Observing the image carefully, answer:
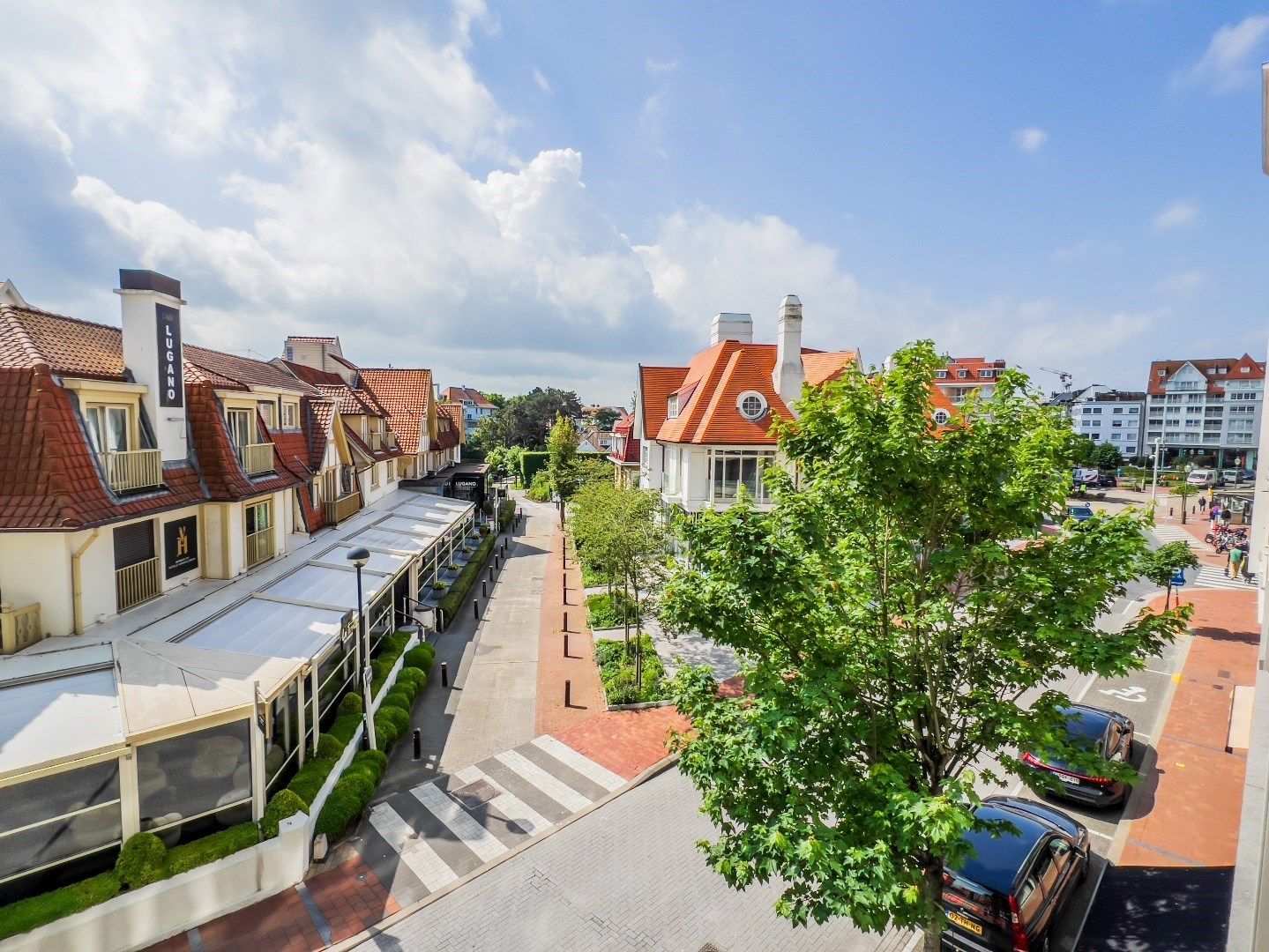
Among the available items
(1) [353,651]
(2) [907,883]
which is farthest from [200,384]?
(2) [907,883]

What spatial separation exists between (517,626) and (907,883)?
1942 cm

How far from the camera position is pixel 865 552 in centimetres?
791

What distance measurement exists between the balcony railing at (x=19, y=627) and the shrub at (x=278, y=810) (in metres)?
5.55

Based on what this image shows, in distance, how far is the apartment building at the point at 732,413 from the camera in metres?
26.0

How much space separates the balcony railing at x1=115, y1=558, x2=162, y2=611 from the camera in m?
13.4

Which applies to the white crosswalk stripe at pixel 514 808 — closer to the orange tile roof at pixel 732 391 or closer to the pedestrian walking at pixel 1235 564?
the orange tile roof at pixel 732 391

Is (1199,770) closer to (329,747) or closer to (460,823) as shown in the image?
(460,823)

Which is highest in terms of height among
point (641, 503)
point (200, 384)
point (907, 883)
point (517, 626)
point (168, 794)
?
point (200, 384)

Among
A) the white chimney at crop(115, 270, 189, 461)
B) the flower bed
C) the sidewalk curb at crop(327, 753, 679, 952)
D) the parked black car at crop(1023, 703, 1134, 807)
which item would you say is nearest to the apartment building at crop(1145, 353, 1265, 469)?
the parked black car at crop(1023, 703, 1134, 807)

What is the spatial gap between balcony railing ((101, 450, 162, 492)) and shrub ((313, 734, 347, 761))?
681 centimetres

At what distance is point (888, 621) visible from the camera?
762 centimetres

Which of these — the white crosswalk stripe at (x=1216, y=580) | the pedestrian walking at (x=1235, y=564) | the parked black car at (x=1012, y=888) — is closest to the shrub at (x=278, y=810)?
the parked black car at (x=1012, y=888)

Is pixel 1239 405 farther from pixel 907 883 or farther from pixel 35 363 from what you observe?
pixel 35 363

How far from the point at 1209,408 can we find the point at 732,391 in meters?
106
